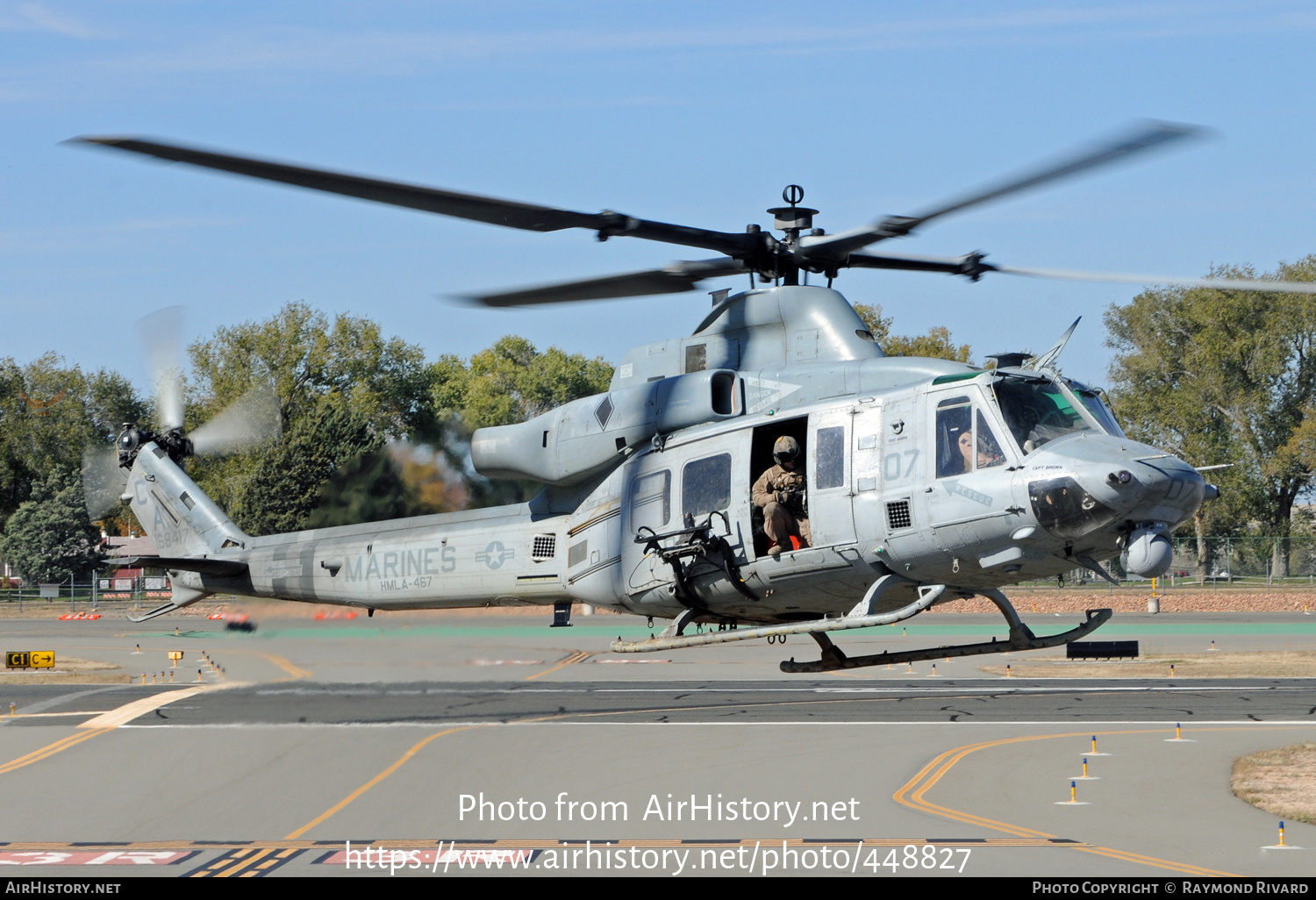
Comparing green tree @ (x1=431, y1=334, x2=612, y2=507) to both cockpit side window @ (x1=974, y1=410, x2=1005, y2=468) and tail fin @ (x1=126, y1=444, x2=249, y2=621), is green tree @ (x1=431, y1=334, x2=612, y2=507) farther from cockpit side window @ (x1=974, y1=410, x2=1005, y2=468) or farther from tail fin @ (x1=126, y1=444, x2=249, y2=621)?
cockpit side window @ (x1=974, y1=410, x2=1005, y2=468)

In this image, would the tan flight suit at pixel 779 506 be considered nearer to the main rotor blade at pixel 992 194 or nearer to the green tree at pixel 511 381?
the main rotor blade at pixel 992 194

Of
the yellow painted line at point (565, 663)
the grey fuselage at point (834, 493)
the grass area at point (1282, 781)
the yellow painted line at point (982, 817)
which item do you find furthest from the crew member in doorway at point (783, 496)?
the yellow painted line at point (565, 663)

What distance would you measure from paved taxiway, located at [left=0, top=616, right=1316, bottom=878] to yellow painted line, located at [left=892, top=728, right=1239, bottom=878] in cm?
12

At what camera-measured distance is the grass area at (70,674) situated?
157 ft

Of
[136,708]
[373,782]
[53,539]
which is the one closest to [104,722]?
[136,708]

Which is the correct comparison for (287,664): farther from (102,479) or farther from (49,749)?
(49,749)

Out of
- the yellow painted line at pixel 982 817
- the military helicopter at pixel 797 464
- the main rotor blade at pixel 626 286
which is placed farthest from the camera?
the yellow painted line at pixel 982 817

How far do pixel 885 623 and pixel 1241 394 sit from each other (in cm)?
6748

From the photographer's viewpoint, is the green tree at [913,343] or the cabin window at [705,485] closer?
the cabin window at [705,485]

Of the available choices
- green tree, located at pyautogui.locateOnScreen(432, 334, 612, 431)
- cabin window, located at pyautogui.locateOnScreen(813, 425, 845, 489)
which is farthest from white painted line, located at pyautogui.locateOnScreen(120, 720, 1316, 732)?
green tree, located at pyautogui.locateOnScreen(432, 334, 612, 431)

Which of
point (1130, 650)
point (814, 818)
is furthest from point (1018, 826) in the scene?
point (1130, 650)

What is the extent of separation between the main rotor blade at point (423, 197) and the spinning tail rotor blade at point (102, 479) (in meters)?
13.5

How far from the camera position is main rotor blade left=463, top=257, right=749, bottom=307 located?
13.6 meters
